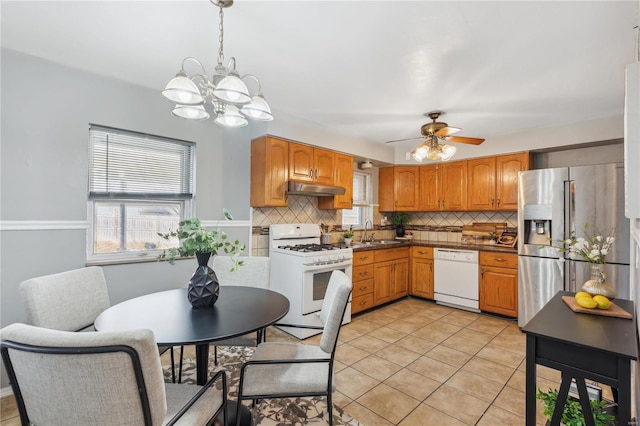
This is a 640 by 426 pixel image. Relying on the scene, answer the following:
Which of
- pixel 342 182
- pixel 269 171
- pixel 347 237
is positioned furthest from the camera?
pixel 347 237

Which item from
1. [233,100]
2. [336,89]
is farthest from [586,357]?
[336,89]

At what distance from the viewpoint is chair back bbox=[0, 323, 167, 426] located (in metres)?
0.92

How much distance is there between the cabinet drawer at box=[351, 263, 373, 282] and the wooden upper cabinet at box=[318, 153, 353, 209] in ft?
2.93

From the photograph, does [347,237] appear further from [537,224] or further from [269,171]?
[537,224]

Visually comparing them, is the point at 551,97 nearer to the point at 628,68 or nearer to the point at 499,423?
the point at 628,68

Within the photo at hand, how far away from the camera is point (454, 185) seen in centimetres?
457

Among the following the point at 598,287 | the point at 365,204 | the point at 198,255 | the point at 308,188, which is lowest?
the point at 598,287

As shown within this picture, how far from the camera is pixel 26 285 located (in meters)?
1.66

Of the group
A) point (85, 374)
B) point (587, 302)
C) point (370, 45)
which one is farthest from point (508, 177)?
point (85, 374)

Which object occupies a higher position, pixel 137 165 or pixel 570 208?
pixel 137 165

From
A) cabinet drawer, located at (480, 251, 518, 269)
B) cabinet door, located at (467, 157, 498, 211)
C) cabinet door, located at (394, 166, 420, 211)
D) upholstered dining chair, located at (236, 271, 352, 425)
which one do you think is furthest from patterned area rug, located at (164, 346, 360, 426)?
cabinet door, located at (394, 166, 420, 211)

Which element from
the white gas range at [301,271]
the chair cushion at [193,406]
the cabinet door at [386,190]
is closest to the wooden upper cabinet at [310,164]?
the white gas range at [301,271]

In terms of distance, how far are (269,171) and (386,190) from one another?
2.58 metres

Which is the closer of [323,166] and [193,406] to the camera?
[193,406]
